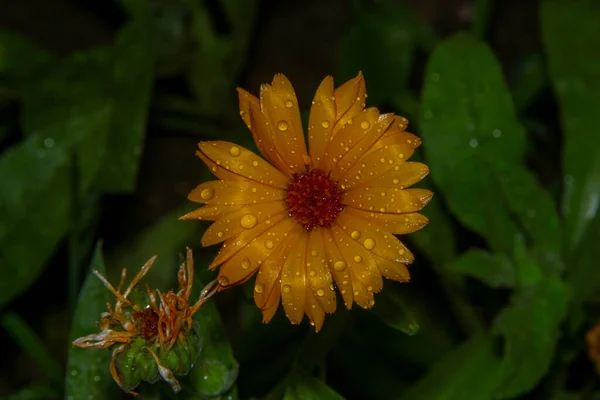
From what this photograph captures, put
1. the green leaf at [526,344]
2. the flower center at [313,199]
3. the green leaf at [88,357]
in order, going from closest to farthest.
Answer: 1. the flower center at [313,199]
2. the green leaf at [88,357]
3. the green leaf at [526,344]

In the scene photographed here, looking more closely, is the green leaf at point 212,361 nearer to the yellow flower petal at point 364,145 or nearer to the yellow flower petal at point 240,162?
the yellow flower petal at point 240,162

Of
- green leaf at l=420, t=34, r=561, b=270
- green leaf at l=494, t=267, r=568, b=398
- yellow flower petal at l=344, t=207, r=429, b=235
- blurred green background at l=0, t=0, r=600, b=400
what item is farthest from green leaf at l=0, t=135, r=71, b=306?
green leaf at l=494, t=267, r=568, b=398

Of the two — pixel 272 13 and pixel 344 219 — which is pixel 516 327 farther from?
pixel 272 13

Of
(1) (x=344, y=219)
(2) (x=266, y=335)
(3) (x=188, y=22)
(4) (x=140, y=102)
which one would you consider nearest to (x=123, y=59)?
(4) (x=140, y=102)

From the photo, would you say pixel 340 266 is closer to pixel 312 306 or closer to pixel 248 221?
pixel 312 306

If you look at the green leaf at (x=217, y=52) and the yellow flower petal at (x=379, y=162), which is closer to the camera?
the yellow flower petal at (x=379, y=162)

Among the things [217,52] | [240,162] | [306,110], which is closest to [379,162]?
[240,162]

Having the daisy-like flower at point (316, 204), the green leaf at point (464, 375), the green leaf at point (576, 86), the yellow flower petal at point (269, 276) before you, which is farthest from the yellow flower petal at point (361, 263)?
the green leaf at point (576, 86)
